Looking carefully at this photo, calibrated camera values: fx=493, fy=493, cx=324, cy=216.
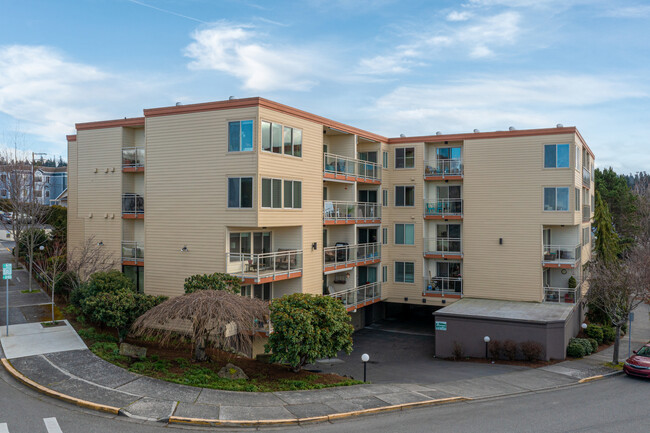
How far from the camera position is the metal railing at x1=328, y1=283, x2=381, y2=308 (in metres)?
27.2

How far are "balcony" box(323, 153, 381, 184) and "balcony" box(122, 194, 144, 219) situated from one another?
968cm

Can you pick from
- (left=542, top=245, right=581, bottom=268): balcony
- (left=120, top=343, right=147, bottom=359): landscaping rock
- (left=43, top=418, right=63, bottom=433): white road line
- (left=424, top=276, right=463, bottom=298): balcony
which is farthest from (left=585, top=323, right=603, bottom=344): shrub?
(left=43, top=418, right=63, bottom=433): white road line

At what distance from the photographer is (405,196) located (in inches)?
1275

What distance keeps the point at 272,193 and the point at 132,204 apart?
27.6 feet

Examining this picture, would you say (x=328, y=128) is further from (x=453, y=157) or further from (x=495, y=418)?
(x=495, y=418)

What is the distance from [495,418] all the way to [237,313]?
28.5 feet

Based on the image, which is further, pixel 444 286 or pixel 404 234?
pixel 404 234

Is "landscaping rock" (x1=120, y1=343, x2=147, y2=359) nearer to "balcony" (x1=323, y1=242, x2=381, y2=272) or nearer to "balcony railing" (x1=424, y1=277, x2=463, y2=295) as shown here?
"balcony" (x1=323, y1=242, x2=381, y2=272)

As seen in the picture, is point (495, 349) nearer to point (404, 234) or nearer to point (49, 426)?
point (404, 234)

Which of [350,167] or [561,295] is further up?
[350,167]

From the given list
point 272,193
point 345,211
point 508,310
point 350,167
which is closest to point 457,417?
point 272,193

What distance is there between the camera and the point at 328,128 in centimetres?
2689

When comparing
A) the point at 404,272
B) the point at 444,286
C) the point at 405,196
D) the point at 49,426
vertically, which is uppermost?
the point at 405,196

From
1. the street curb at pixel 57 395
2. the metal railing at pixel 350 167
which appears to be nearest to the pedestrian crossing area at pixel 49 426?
the street curb at pixel 57 395
